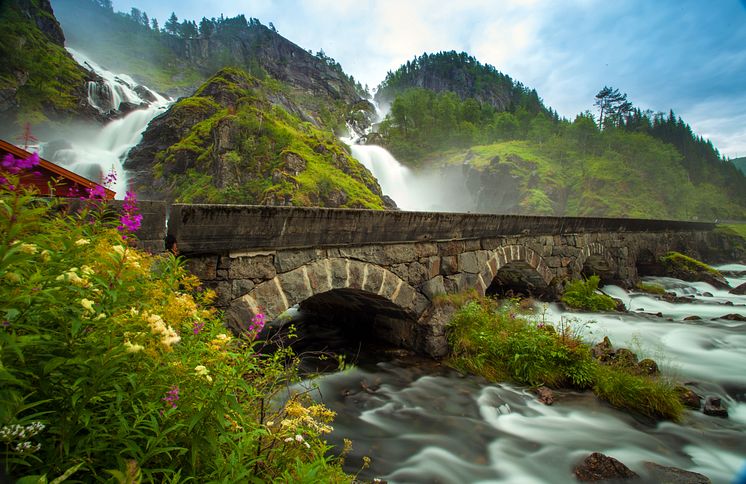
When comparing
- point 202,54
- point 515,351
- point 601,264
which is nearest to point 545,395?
point 515,351

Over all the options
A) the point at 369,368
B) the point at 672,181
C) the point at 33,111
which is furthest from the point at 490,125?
the point at 369,368

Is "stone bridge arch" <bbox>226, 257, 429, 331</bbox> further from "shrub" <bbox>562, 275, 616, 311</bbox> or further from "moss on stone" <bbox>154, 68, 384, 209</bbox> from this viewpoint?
"moss on stone" <bbox>154, 68, 384, 209</bbox>

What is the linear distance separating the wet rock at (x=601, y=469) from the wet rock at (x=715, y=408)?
223cm

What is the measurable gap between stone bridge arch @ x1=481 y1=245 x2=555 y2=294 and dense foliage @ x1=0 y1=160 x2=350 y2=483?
19.6 feet

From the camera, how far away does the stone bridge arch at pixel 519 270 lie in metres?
7.32

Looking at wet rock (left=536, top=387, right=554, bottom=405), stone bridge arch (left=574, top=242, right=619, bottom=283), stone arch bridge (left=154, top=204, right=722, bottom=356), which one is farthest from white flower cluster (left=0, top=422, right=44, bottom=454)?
stone bridge arch (left=574, top=242, right=619, bottom=283)

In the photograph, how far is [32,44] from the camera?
100ft

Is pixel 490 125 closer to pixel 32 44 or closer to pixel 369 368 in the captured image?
pixel 32 44

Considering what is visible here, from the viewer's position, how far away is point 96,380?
1306 millimetres

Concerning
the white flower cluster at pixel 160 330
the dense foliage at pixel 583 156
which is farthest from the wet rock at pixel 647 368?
the dense foliage at pixel 583 156

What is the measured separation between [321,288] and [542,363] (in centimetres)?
337

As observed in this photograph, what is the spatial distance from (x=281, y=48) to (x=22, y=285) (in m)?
105

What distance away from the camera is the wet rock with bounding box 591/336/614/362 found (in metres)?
5.50

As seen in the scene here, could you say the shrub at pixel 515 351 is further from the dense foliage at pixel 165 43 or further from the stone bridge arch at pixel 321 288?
the dense foliage at pixel 165 43
